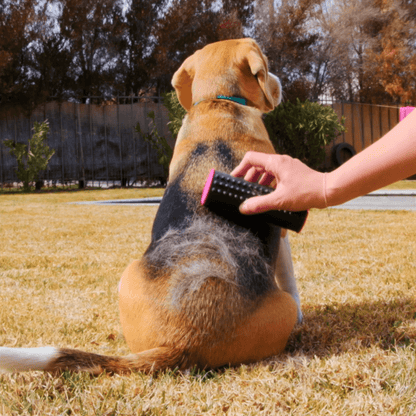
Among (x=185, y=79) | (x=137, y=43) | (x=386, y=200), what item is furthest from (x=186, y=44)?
(x=185, y=79)

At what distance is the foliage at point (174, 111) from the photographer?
16.8m

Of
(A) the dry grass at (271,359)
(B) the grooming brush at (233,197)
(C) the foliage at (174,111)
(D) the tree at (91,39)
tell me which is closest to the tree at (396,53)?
(C) the foliage at (174,111)

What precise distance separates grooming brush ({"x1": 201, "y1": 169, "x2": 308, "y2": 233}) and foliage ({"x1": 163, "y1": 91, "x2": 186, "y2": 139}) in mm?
15037

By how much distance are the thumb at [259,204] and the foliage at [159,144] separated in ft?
51.6

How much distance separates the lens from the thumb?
1.54 metres

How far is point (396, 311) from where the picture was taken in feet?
9.18

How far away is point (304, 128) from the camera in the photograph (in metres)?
17.6

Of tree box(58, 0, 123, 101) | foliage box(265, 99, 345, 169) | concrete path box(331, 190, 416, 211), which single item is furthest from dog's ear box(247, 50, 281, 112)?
tree box(58, 0, 123, 101)

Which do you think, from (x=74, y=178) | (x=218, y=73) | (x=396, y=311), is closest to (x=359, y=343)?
(x=396, y=311)

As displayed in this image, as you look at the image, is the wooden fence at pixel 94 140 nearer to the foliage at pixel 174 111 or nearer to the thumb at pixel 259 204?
the foliage at pixel 174 111

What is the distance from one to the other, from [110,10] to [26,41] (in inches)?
164

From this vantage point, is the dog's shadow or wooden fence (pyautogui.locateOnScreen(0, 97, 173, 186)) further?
wooden fence (pyautogui.locateOnScreen(0, 97, 173, 186))

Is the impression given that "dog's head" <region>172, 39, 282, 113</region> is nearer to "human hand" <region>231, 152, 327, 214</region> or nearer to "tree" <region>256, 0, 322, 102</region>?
"human hand" <region>231, 152, 327, 214</region>

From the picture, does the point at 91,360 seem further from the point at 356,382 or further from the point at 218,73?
the point at 218,73
